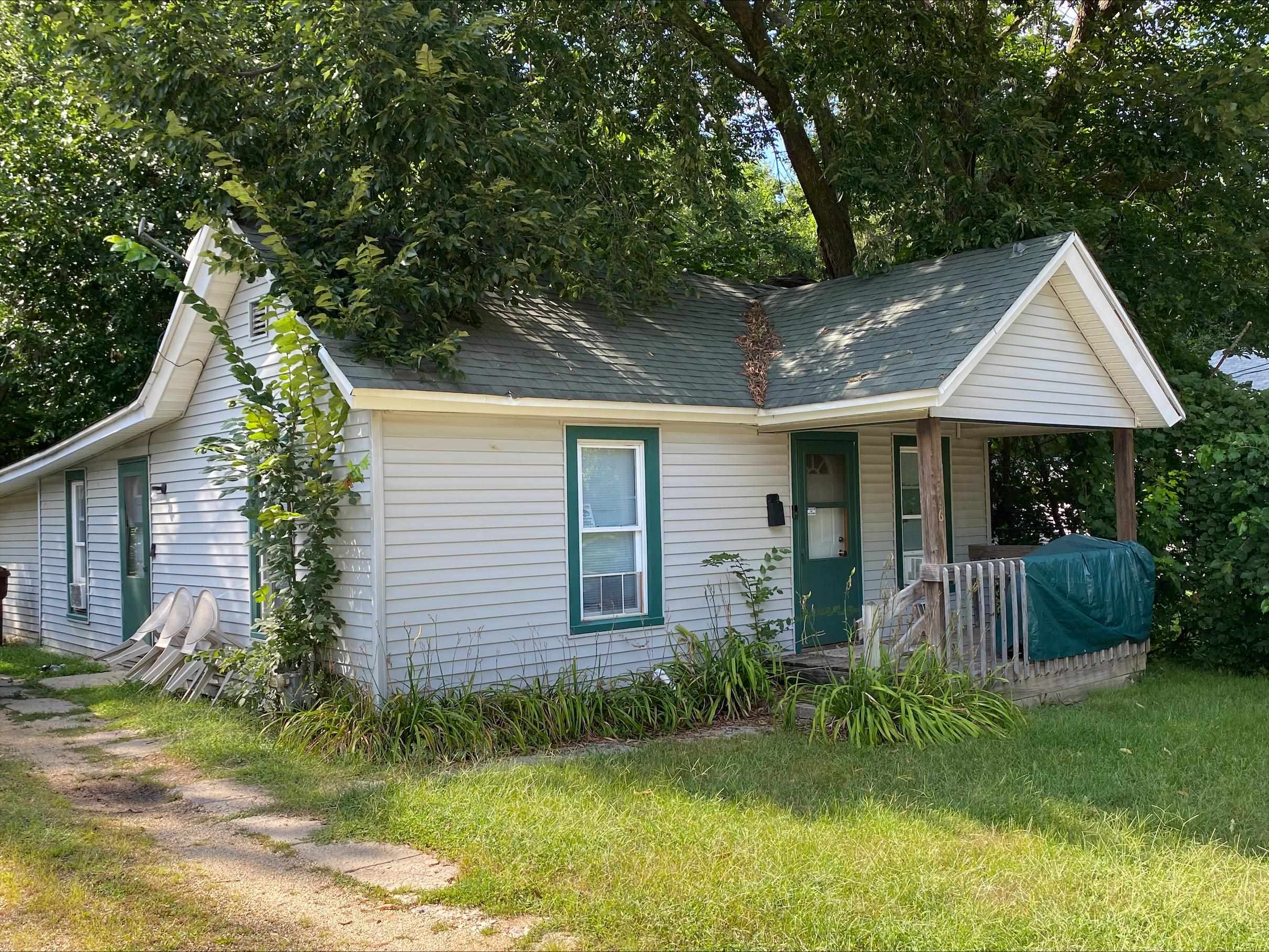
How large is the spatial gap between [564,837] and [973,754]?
3295 mm

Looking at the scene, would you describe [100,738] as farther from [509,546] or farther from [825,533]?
[825,533]

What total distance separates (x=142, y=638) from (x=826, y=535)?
7697 mm

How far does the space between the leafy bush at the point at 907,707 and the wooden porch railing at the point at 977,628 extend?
0.30 meters

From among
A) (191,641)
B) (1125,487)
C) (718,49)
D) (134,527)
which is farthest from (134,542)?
(1125,487)

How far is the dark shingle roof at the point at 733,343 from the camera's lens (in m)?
9.23

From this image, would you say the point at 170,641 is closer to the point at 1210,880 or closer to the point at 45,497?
the point at 45,497

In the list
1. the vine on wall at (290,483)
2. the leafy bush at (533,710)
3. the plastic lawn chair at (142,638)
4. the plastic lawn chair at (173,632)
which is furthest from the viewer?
the plastic lawn chair at (142,638)

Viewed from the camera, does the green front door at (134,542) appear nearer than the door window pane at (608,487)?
No

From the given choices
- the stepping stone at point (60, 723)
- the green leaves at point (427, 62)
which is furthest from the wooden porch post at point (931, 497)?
the stepping stone at point (60, 723)

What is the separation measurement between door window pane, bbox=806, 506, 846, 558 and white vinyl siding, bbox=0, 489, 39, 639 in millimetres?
11039

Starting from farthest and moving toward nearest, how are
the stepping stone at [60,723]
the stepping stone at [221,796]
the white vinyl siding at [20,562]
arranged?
1. the white vinyl siding at [20,562]
2. the stepping stone at [60,723]
3. the stepping stone at [221,796]

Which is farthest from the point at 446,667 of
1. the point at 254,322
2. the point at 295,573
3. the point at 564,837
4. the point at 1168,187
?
the point at 1168,187

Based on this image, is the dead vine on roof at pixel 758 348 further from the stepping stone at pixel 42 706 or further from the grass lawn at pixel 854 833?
the stepping stone at pixel 42 706

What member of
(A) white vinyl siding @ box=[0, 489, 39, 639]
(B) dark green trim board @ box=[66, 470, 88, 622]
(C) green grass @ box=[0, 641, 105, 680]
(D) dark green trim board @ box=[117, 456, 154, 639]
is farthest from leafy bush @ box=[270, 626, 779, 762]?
(A) white vinyl siding @ box=[0, 489, 39, 639]
